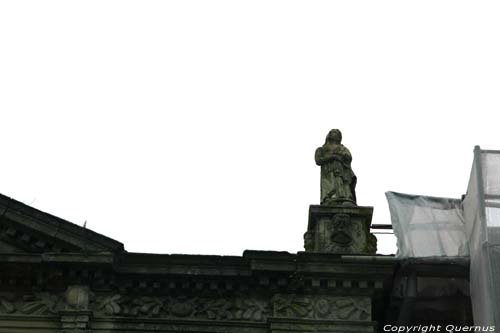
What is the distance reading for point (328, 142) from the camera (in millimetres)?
19594

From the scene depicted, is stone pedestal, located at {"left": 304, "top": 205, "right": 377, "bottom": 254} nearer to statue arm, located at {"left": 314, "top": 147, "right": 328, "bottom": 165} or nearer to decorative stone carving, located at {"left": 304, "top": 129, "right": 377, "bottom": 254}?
decorative stone carving, located at {"left": 304, "top": 129, "right": 377, "bottom": 254}

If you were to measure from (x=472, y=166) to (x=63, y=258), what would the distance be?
274 inches

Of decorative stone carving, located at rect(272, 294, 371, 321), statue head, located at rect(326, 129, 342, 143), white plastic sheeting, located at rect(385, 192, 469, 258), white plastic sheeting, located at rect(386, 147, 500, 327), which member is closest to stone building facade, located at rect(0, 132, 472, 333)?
decorative stone carving, located at rect(272, 294, 371, 321)

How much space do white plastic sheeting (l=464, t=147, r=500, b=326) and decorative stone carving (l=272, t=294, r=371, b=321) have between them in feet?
5.77

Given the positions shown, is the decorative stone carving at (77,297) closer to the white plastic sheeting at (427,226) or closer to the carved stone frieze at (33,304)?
the carved stone frieze at (33,304)

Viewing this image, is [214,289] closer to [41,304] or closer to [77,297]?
[77,297]

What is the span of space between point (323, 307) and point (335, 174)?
2728 mm

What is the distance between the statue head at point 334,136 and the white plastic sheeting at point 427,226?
1500 mm

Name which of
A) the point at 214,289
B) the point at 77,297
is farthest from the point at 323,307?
the point at 77,297

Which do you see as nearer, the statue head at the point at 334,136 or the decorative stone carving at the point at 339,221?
the decorative stone carving at the point at 339,221

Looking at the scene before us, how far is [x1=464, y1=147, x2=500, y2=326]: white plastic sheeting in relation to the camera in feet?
53.6

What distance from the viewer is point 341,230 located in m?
18.0

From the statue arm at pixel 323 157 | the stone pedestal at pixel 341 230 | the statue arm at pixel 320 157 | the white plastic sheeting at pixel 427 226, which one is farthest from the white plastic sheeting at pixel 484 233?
the statue arm at pixel 320 157

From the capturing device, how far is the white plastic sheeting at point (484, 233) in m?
16.3
